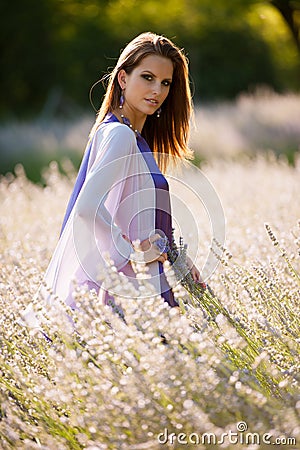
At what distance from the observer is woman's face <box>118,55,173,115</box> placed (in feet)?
9.56

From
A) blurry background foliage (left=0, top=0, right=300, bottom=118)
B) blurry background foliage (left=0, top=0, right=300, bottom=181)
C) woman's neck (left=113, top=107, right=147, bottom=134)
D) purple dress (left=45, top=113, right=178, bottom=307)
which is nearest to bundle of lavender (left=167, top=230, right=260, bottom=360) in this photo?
purple dress (left=45, top=113, right=178, bottom=307)

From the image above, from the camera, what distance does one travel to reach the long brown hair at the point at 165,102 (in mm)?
2941

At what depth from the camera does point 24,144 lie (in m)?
15.2

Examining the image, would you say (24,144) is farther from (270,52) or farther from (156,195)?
(156,195)

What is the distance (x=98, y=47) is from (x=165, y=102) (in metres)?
20.3

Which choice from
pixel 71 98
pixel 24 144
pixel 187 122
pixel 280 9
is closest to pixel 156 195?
pixel 187 122

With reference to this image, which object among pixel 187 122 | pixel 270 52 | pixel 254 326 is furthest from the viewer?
pixel 270 52

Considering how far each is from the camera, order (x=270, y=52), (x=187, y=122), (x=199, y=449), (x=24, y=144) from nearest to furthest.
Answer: (x=199, y=449)
(x=187, y=122)
(x=24, y=144)
(x=270, y=52)

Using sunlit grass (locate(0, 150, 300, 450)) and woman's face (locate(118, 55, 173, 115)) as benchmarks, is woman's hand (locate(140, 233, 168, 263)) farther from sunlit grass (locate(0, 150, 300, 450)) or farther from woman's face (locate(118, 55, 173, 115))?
woman's face (locate(118, 55, 173, 115))

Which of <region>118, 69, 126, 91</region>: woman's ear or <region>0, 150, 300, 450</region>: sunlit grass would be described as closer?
<region>0, 150, 300, 450</region>: sunlit grass

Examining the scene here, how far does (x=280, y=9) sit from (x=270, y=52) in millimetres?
7680

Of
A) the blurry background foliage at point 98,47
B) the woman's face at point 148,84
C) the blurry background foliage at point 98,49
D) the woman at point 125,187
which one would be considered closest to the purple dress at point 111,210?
the woman at point 125,187

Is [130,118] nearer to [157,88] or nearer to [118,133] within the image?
[157,88]

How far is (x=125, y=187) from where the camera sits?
2.79 metres
